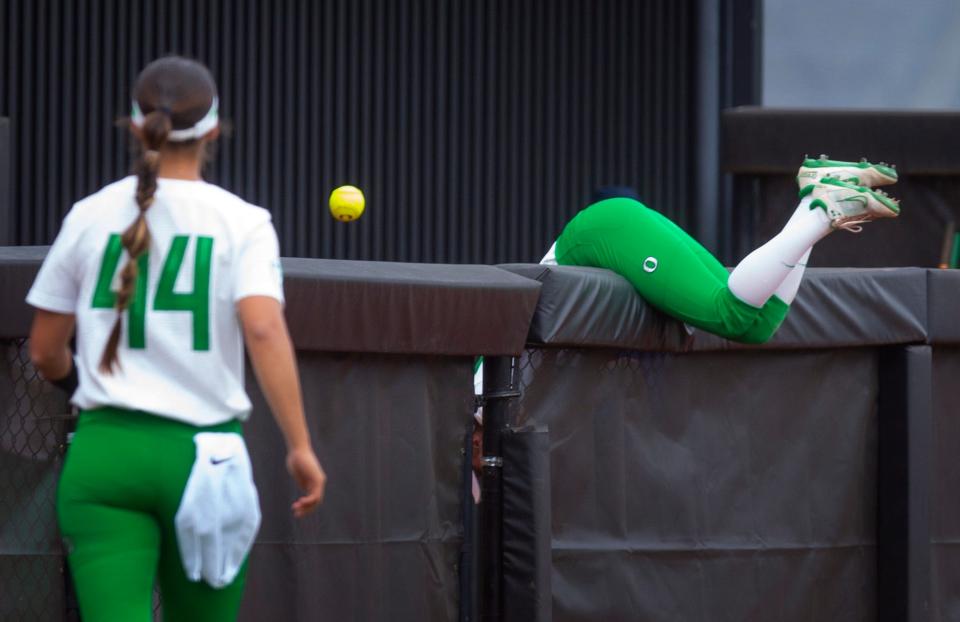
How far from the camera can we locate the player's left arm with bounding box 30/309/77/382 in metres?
2.96

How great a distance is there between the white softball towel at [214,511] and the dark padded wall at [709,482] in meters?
1.95

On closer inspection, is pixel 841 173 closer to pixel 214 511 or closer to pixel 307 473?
pixel 307 473

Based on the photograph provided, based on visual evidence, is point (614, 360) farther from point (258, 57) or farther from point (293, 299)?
point (258, 57)

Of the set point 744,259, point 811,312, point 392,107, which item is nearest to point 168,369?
point 744,259

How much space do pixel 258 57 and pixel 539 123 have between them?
1.99 m

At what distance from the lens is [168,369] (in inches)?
111

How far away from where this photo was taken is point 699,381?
16.4 feet

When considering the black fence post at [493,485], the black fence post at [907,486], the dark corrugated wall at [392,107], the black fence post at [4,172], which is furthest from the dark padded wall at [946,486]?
the black fence post at [4,172]

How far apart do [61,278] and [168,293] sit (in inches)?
9.4

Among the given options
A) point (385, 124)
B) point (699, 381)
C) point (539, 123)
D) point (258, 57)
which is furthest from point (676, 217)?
point (699, 381)

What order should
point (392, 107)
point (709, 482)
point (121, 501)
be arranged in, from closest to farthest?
1. point (121, 501)
2. point (709, 482)
3. point (392, 107)

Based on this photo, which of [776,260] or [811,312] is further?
[811,312]

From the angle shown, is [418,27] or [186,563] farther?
[418,27]

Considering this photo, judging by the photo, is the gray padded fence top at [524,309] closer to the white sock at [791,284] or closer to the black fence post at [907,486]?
the black fence post at [907,486]
